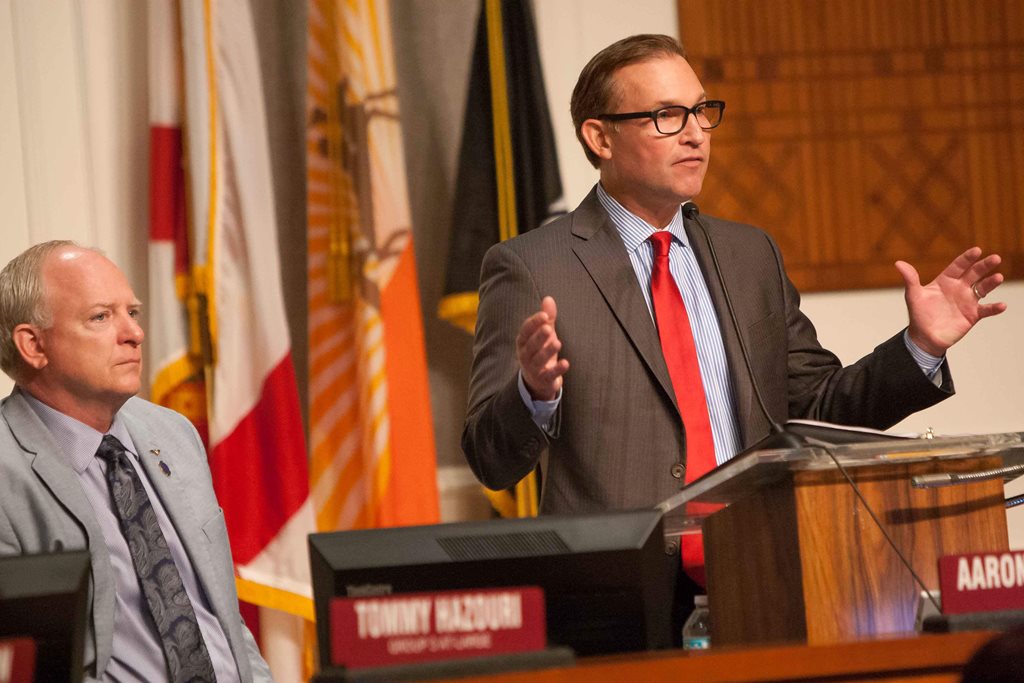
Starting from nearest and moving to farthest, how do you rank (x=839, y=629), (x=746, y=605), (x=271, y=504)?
(x=839, y=629), (x=746, y=605), (x=271, y=504)

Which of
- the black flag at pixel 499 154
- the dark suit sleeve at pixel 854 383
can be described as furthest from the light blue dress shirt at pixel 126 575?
the black flag at pixel 499 154

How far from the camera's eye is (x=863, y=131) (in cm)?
448

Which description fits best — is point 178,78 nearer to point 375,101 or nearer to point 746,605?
point 375,101

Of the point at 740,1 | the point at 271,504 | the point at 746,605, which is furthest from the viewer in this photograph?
the point at 740,1

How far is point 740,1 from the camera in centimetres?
443

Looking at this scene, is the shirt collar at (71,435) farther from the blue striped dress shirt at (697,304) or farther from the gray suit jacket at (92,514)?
the blue striped dress shirt at (697,304)

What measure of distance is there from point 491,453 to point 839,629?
0.87 m

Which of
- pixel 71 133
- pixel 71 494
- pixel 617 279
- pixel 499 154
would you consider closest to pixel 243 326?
pixel 71 133

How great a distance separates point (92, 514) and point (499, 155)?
6.29 ft

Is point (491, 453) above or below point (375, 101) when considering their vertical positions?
below

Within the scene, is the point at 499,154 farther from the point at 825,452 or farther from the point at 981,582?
the point at 981,582

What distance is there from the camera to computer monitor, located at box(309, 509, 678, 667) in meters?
1.68

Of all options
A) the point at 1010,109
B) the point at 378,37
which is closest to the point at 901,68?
the point at 1010,109

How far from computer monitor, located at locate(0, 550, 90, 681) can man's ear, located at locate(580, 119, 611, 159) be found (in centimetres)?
157
